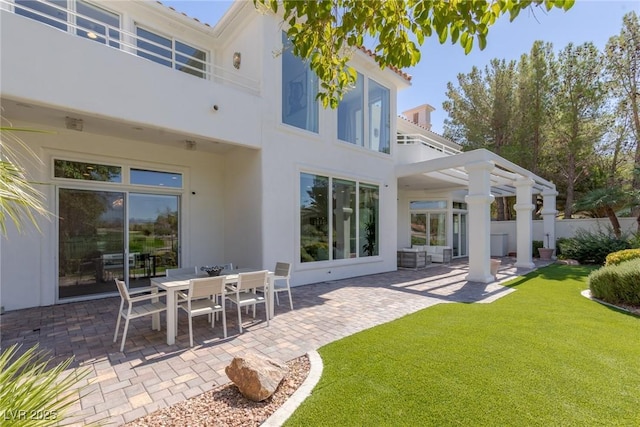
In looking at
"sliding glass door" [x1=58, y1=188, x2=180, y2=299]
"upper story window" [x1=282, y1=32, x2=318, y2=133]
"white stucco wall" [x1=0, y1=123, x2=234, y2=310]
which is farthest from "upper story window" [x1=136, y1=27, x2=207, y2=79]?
"sliding glass door" [x1=58, y1=188, x2=180, y2=299]

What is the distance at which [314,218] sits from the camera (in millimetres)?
9781

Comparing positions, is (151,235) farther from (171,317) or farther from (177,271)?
(171,317)

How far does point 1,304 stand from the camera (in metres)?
6.64

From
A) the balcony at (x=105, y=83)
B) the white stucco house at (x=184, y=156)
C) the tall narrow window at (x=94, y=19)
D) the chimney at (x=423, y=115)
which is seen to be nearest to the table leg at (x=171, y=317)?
the white stucco house at (x=184, y=156)

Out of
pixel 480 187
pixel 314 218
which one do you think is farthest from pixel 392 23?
pixel 480 187

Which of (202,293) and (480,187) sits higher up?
(480,187)

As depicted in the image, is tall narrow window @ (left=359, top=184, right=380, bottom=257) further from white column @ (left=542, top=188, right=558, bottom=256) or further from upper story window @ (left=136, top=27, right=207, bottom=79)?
white column @ (left=542, top=188, right=558, bottom=256)

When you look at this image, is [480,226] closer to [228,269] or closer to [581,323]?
[581,323]

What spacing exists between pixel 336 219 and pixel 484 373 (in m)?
6.98

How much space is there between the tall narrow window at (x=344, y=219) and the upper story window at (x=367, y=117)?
6.00 ft

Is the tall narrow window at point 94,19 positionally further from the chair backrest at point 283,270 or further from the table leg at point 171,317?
the chair backrest at point 283,270

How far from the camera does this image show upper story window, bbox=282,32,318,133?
9164 millimetres

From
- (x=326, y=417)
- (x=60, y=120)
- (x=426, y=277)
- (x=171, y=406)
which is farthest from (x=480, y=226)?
(x=60, y=120)

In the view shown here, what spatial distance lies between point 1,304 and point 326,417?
319 inches
